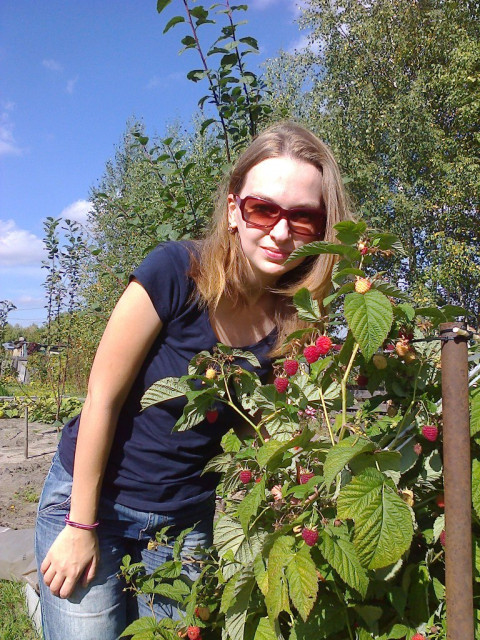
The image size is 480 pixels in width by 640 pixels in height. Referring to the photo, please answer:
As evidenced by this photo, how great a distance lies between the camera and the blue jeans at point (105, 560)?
4.76 ft

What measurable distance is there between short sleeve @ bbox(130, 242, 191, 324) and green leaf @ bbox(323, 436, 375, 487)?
2.00 feet

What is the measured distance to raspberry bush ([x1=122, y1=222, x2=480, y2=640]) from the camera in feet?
2.86

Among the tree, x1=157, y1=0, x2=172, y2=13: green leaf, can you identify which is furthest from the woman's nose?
the tree

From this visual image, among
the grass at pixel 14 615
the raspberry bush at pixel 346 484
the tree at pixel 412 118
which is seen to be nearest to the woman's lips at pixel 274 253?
the raspberry bush at pixel 346 484

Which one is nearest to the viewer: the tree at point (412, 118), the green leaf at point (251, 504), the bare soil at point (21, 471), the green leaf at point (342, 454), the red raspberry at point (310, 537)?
the green leaf at point (342, 454)

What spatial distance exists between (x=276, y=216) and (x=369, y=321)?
56cm

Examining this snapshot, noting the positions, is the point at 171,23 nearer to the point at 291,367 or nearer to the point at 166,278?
the point at 166,278

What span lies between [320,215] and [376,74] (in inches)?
595

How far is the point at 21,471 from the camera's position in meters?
5.64

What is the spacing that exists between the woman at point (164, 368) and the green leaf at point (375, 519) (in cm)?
65

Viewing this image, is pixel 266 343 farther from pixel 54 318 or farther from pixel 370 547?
pixel 54 318

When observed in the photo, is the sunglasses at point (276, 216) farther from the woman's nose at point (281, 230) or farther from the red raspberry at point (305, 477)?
the red raspberry at point (305, 477)

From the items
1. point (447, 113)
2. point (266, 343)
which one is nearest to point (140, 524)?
point (266, 343)

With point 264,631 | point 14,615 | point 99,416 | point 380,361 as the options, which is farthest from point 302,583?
point 14,615
